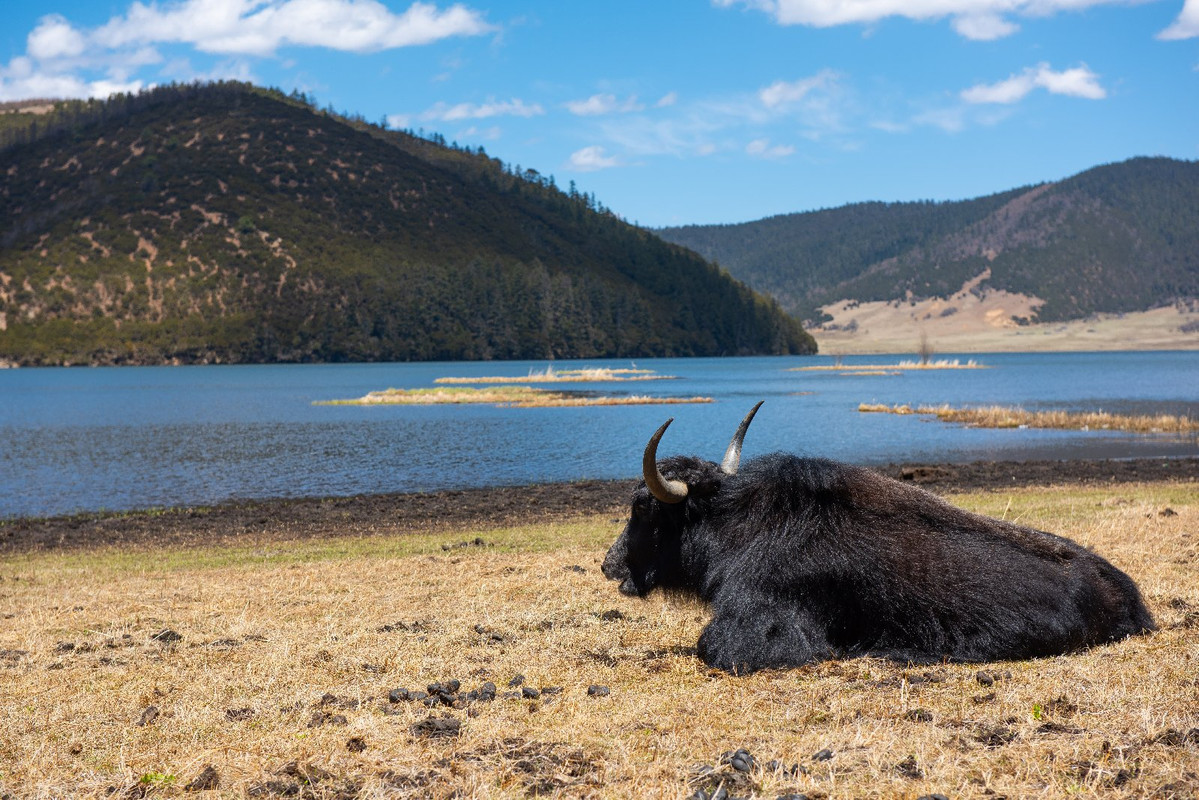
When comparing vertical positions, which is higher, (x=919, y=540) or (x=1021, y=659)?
(x=919, y=540)

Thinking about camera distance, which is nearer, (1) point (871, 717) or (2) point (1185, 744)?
(2) point (1185, 744)

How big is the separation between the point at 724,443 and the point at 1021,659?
111ft

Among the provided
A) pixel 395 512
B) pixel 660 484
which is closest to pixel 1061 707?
pixel 660 484

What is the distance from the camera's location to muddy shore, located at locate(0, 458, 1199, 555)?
19.5m

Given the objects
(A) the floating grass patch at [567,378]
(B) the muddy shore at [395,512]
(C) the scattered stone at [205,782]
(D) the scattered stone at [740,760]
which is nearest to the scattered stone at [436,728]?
(C) the scattered stone at [205,782]

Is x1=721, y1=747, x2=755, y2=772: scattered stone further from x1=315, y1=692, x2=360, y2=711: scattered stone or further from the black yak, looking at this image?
x1=315, y1=692, x2=360, y2=711: scattered stone

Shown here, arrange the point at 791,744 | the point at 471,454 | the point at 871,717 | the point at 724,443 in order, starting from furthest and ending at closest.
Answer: the point at 724,443 < the point at 471,454 < the point at 871,717 < the point at 791,744

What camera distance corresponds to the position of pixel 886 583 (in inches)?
271

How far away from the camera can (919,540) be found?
7031 millimetres

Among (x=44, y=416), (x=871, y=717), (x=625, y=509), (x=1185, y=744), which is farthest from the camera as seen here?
(x=44, y=416)

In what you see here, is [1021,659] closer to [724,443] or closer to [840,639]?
[840,639]

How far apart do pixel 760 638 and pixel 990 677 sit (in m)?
1.48

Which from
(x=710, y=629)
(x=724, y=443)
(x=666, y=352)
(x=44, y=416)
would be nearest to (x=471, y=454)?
(x=724, y=443)

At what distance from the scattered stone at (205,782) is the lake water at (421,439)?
15.2 m
